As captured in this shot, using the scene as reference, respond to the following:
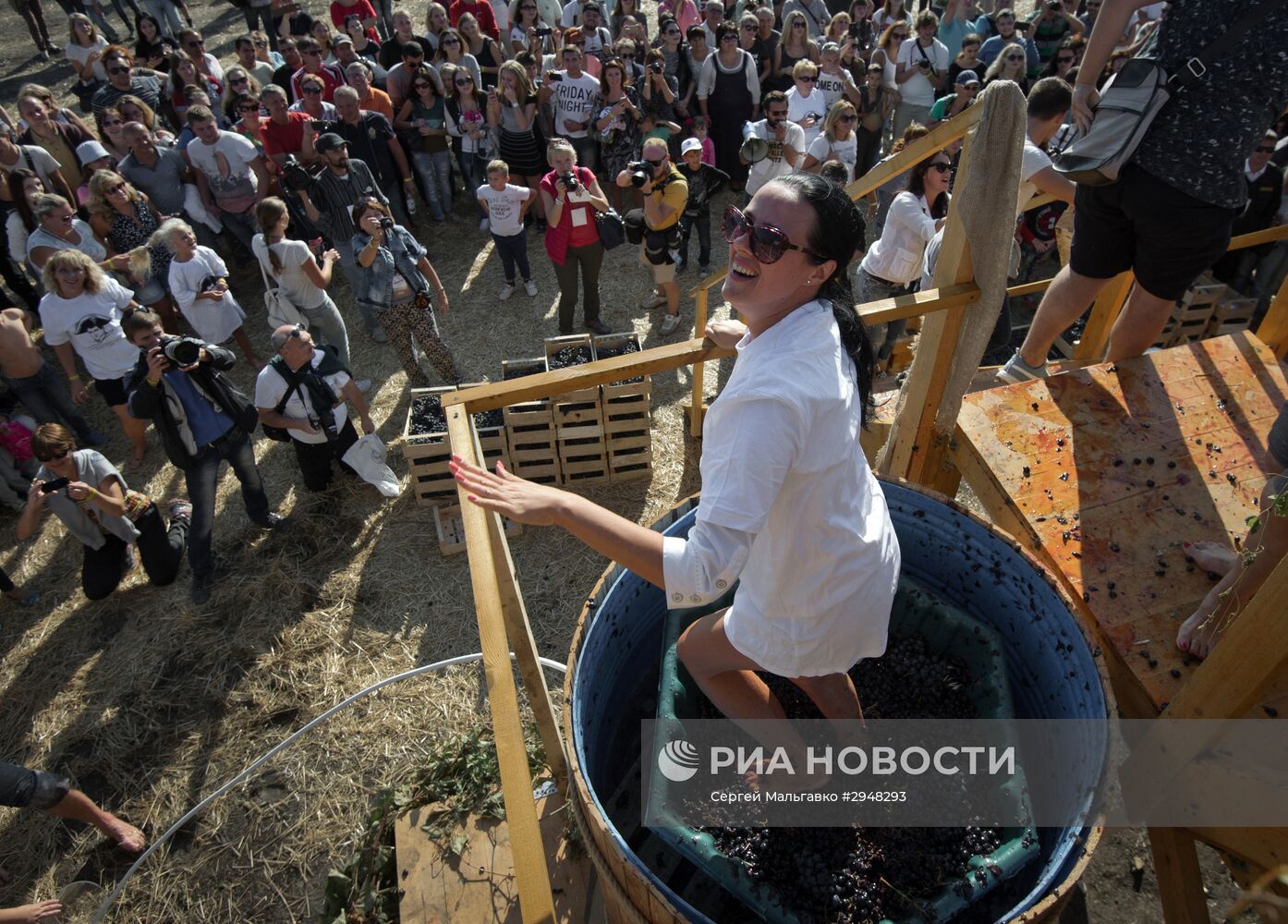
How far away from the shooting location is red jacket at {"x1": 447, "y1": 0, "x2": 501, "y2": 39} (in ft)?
35.7

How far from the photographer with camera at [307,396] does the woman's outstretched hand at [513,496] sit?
4.05m

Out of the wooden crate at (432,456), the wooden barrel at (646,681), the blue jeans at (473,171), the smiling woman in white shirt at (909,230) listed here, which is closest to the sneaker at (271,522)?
the wooden crate at (432,456)

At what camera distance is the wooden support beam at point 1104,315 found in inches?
189

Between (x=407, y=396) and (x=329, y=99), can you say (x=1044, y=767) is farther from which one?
(x=329, y=99)

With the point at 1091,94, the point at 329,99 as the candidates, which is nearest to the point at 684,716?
the point at 1091,94

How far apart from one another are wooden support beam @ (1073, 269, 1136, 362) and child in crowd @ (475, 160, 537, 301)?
5.31 meters

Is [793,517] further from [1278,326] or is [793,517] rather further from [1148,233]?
[1278,326]

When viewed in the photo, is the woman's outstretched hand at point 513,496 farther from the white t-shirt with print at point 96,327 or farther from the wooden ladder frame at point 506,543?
the white t-shirt with print at point 96,327

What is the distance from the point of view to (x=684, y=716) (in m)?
3.02

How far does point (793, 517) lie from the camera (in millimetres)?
2117

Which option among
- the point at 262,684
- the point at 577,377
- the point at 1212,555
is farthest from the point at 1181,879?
the point at 262,684

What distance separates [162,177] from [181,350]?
410 cm

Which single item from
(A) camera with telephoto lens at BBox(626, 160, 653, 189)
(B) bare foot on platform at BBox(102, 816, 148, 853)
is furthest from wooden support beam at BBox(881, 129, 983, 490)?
(B) bare foot on platform at BBox(102, 816, 148, 853)

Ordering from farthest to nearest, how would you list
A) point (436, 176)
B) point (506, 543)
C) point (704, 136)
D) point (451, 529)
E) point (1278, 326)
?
point (436, 176)
point (704, 136)
point (451, 529)
point (1278, 326)
point (506, 543)
